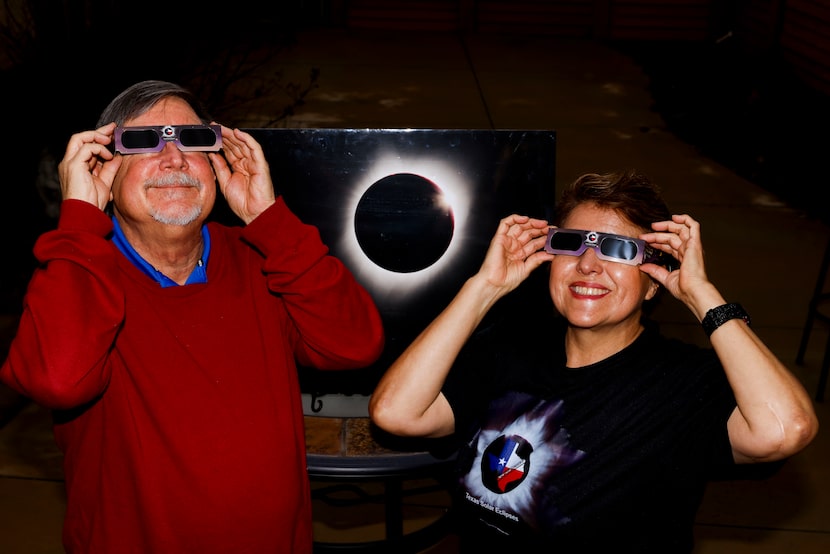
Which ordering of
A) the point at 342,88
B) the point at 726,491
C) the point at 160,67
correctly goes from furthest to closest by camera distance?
the point at 342,88
the point at 160,67
the point at 726,491

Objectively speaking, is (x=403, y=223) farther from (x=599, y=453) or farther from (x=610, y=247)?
(x=599, y=453)

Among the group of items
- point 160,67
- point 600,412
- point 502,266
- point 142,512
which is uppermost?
point 160,67

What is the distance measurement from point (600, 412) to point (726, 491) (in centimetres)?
248

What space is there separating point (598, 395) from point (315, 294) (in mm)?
697

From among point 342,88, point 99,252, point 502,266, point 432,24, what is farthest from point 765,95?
point 99,252

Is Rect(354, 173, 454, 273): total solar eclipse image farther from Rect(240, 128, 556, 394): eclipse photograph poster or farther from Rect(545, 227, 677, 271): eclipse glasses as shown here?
Rect(545, 227, 677, 271): eclipse glasses

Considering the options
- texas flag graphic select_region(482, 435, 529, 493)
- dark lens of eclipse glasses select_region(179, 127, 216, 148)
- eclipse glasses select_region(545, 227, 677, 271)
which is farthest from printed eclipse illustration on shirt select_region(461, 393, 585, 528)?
dark lens of eclipse glasses select_region(179, 127, 216, 148)

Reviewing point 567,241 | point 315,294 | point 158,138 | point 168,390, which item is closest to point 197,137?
point 158,138

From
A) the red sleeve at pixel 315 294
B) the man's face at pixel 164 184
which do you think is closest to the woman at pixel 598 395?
the red sleeve at pixel 315 294

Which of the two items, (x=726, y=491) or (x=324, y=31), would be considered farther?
(x=324, y=31)

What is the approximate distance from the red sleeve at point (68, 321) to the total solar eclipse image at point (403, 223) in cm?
100

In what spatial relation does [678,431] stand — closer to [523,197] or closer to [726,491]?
[523,197]

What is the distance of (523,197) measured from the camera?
285 cm

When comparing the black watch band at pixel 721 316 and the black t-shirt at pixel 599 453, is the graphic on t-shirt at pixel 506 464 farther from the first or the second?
the black watch band at pixel 721 316
